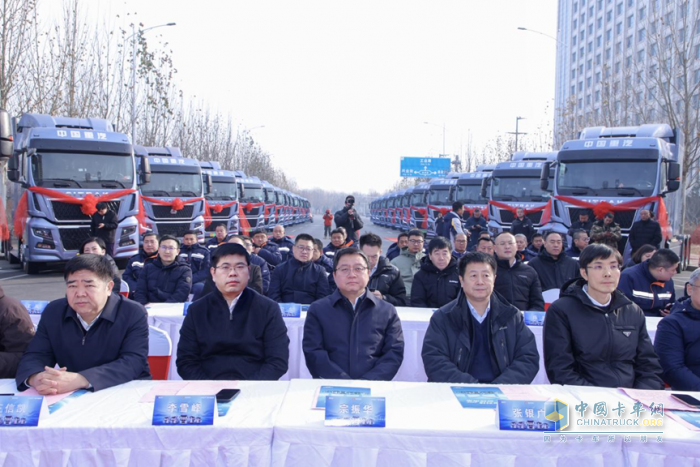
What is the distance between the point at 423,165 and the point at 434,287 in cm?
3920

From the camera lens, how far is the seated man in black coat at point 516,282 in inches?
233

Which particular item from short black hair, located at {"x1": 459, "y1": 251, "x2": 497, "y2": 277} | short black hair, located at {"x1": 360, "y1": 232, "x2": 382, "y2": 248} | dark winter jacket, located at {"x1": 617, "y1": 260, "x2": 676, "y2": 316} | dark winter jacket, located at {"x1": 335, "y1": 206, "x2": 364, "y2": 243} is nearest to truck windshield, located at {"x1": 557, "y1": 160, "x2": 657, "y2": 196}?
dark winter jacket, located at {"x1": 335, "y1": 206, "x2": 364, "y2": 243}

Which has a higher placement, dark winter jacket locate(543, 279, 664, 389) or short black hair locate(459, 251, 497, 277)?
short black hair locate(459, 251, 497, 277)

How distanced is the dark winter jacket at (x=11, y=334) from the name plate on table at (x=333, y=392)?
1957 mm

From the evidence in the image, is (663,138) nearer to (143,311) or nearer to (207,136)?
(143,311)

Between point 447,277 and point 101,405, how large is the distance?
3.93 meters

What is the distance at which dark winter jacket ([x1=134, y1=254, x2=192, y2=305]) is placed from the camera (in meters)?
6.68

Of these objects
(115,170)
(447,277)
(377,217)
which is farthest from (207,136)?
(447,277)

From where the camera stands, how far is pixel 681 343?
3.85 metres

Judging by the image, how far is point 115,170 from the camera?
13.6 m

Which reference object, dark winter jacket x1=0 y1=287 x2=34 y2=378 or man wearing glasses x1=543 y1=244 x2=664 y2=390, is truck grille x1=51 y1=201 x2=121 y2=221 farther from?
man wearing glasses x1=543 y1=244 x2=664 y2=390

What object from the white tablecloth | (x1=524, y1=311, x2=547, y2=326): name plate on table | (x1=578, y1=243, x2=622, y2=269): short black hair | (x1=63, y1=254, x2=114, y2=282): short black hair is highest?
(x1=578, y1=243, x2=622, y2=269): short black hair

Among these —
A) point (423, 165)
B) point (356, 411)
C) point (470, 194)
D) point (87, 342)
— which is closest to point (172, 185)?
point (470, 194)

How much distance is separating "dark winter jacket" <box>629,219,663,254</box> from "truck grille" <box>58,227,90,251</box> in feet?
38.4
